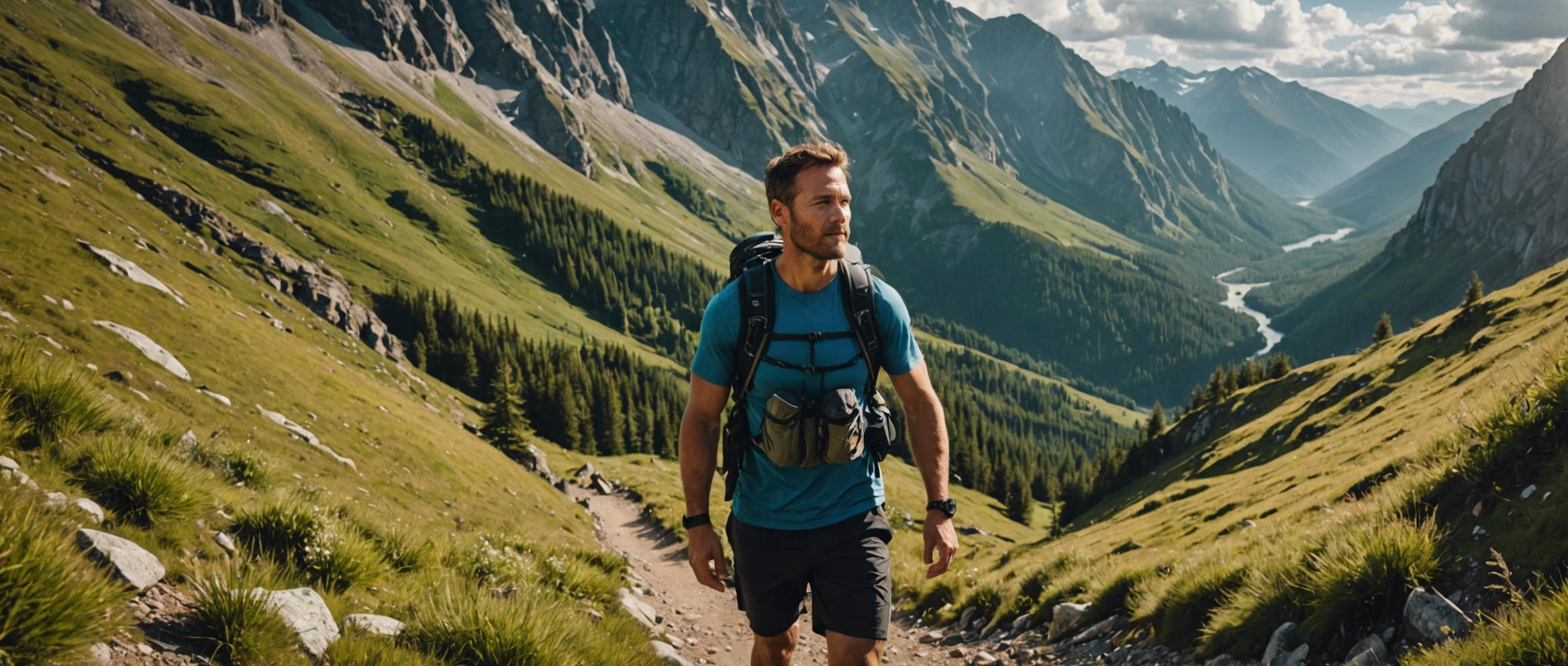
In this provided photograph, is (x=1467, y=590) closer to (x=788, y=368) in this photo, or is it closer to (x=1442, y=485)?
(x=1442, y=485)

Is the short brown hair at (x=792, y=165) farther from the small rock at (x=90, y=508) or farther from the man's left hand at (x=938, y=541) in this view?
the small rock at (x=90, y=508)

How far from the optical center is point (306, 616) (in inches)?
245

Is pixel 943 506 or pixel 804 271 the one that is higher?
pixel 804 271

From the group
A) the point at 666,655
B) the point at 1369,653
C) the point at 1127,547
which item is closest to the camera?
the point at 1369,653

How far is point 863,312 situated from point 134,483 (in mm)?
7156

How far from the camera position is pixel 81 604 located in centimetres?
468

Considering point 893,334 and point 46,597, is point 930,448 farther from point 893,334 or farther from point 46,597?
point 46,597

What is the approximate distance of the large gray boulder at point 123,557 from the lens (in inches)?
229

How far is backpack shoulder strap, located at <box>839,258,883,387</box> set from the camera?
6.37m

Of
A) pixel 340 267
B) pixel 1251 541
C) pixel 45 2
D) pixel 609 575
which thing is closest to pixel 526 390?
pixel 340 267

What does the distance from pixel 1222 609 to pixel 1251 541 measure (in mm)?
4168

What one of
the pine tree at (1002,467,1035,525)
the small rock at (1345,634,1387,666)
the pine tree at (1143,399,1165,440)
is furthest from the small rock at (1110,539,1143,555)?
the pine tree at (1002,467,1035,525)

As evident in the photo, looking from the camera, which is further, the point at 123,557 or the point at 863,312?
the point at 863,312

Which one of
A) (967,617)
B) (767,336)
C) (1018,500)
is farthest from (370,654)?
(1018,500)
